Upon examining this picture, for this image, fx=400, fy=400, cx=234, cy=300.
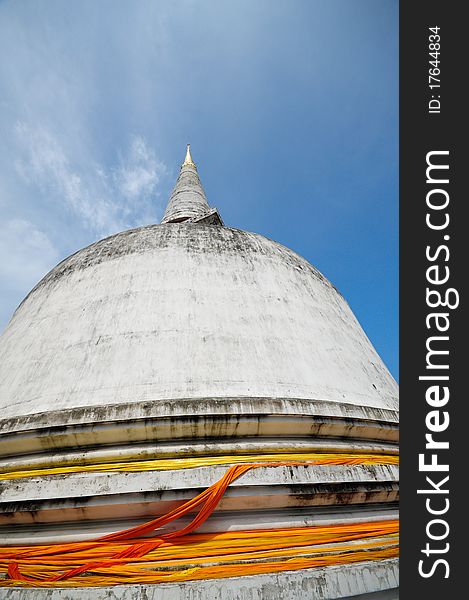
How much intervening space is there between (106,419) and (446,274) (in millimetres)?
3375

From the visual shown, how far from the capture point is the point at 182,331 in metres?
4.76

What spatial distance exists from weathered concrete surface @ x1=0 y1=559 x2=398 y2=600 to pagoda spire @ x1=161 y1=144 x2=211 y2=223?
8.02 meters

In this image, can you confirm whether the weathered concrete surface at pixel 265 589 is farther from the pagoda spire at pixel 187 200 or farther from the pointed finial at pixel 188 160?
the pointed finial at pixel 188 160

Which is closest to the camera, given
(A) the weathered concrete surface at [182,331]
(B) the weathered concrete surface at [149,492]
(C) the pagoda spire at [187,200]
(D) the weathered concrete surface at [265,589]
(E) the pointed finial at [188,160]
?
(D) the weathered concrete surface at [265,589]

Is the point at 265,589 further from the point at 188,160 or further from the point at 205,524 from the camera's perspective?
the point at 188,160

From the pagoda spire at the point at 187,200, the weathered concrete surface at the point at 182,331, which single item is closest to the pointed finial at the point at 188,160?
the pagoda spire at the point at 187,200

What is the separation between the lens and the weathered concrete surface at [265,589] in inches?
113

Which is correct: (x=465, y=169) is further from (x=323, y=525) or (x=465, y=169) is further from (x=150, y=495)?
(x=150, y=495)

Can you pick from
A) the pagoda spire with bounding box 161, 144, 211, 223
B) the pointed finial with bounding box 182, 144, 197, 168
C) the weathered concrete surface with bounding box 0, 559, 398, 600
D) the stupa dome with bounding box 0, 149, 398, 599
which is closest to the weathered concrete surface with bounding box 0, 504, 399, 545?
the stupa dome with bounding box 0, 149, 398, 599

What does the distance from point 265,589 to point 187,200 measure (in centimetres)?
1069

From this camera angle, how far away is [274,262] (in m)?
6.25

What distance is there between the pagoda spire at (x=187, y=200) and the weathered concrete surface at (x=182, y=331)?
13.6ft

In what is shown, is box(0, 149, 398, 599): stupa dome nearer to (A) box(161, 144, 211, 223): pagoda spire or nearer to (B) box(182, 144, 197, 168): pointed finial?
(A) box(161, 144, 211, 223): pagoda spire

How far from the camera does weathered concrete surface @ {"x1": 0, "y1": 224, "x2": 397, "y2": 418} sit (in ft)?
14.4
